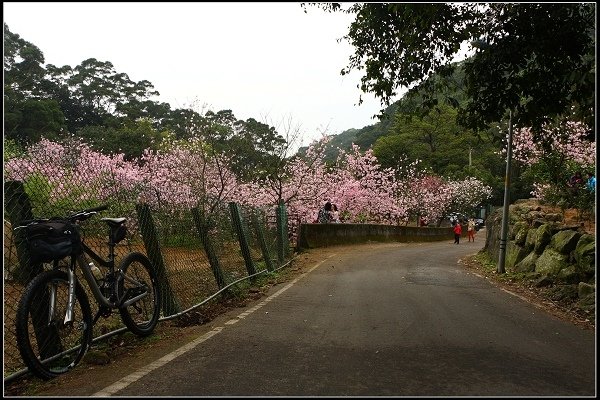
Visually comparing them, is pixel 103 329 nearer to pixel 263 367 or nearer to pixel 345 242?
pixel 263 367

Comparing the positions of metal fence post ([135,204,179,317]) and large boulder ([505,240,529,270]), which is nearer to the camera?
metal fence post ([135,204,179,317])

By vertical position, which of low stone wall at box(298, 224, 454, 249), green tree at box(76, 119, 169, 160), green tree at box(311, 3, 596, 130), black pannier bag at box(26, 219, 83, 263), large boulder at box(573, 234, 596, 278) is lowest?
low stone wall at box(298, 224, 454, 249)

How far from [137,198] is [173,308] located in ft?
5.97

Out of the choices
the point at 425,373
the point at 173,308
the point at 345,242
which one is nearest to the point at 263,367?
the point at 425,373

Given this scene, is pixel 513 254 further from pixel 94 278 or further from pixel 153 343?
pixel 94 278

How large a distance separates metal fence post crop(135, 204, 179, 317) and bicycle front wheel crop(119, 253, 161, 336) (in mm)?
520

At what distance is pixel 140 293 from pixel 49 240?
174cm

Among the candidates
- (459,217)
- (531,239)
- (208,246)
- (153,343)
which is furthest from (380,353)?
(459,217)

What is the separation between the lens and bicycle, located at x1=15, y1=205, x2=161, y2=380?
13.7 feet

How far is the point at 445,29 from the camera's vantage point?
26.9ft

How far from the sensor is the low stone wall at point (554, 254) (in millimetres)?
9914

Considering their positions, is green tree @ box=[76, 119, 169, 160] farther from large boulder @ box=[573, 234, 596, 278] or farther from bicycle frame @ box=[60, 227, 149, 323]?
bicycle frame @ box=[60, 227, 149, 323]

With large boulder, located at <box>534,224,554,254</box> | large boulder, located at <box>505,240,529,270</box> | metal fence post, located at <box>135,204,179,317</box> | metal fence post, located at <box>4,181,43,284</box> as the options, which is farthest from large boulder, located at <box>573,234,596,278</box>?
metal fence post, located at <box>4,181,43,284</box>

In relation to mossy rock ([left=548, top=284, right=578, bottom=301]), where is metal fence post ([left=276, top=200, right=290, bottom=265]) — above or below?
above
